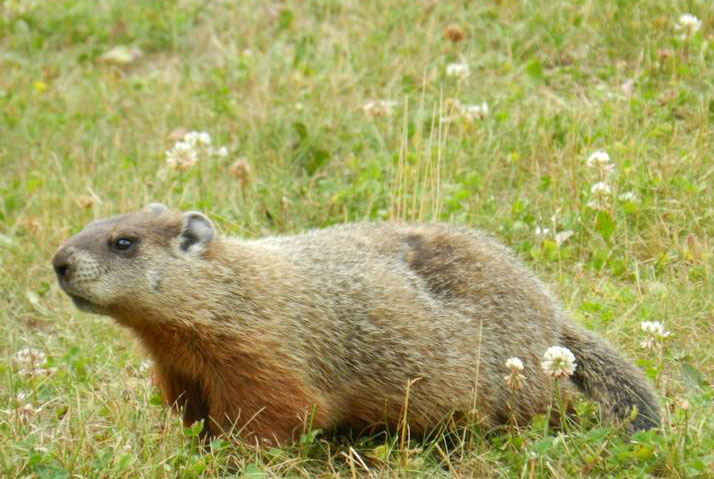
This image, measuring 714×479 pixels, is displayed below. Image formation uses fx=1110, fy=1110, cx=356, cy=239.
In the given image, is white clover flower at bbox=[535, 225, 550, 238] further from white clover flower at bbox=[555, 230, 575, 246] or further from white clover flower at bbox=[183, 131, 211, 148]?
white clover flower at bbox=[183, 131, 211, 148]

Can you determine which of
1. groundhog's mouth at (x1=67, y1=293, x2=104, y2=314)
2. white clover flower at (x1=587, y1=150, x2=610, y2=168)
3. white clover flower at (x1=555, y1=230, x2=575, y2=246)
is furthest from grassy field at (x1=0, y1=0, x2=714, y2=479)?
groundhog's mouth at (x1=67, y1=293, x2=104, y2=314)

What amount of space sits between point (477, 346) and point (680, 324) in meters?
1.03

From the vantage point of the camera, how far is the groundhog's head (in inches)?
167

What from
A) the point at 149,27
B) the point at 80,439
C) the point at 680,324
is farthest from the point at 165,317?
the point at 149,27

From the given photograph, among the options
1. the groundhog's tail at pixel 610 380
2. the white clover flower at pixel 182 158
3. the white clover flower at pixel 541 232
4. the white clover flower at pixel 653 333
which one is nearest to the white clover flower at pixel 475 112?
the white clover flower at pixel 541 232

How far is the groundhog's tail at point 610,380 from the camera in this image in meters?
4.39

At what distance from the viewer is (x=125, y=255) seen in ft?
14.4

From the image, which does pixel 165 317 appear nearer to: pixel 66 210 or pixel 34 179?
pixel 66 210

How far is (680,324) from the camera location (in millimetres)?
4996

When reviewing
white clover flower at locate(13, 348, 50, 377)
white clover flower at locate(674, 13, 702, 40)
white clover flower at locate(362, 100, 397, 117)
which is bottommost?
white clover flower at locate(13, 348, 50, 377)

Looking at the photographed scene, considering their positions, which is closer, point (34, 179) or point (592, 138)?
point (592, 138)

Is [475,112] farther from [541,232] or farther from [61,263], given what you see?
[61,263]

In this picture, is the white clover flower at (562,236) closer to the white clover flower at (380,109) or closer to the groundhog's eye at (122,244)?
the white clover flower at (380,109)

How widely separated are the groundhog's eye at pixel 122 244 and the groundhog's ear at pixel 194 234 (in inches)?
8.6
